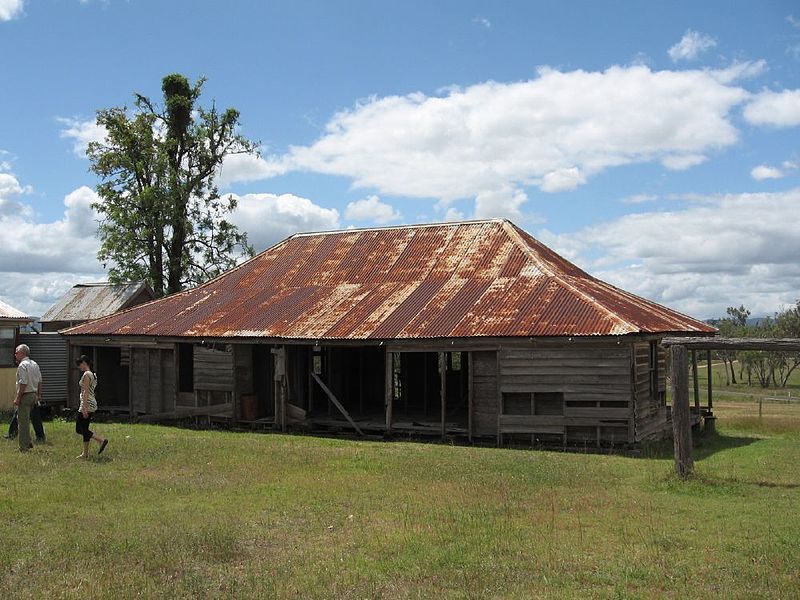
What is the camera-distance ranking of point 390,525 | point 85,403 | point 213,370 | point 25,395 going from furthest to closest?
point 213,370, point 25,395, point 85,403, point 390,525

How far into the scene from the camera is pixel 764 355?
6134 cm

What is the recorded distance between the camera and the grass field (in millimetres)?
7551

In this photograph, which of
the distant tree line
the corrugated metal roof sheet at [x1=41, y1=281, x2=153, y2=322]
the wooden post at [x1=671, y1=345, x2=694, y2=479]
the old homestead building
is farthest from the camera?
the distant tree line

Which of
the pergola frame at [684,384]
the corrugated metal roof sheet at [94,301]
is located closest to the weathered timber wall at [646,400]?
the pergola frame at [684,384]

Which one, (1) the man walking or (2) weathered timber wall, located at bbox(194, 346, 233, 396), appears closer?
(1) the man walking

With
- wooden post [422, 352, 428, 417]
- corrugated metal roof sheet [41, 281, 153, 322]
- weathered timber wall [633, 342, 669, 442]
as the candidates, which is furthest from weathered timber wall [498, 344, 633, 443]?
corrugated metal roof sheet [41, 281, 153, 322]

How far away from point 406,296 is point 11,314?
13.1 m

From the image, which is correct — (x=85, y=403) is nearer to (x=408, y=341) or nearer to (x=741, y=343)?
(x=408, y=341)

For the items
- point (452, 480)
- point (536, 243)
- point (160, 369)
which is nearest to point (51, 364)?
point (160, 369)

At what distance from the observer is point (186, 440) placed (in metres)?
18.5

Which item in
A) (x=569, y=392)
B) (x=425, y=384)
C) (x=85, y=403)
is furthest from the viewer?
(x=425, y=384)

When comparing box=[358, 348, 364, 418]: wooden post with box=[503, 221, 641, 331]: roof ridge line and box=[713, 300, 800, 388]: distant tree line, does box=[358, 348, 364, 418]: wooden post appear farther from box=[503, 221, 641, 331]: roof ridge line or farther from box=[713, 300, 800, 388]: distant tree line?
box=[713, 300, 800, 388]: distant tree line

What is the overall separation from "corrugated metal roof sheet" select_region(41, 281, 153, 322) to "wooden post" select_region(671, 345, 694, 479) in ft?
85.2

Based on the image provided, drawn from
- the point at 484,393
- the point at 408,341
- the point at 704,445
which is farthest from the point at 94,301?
the point at 704,445
